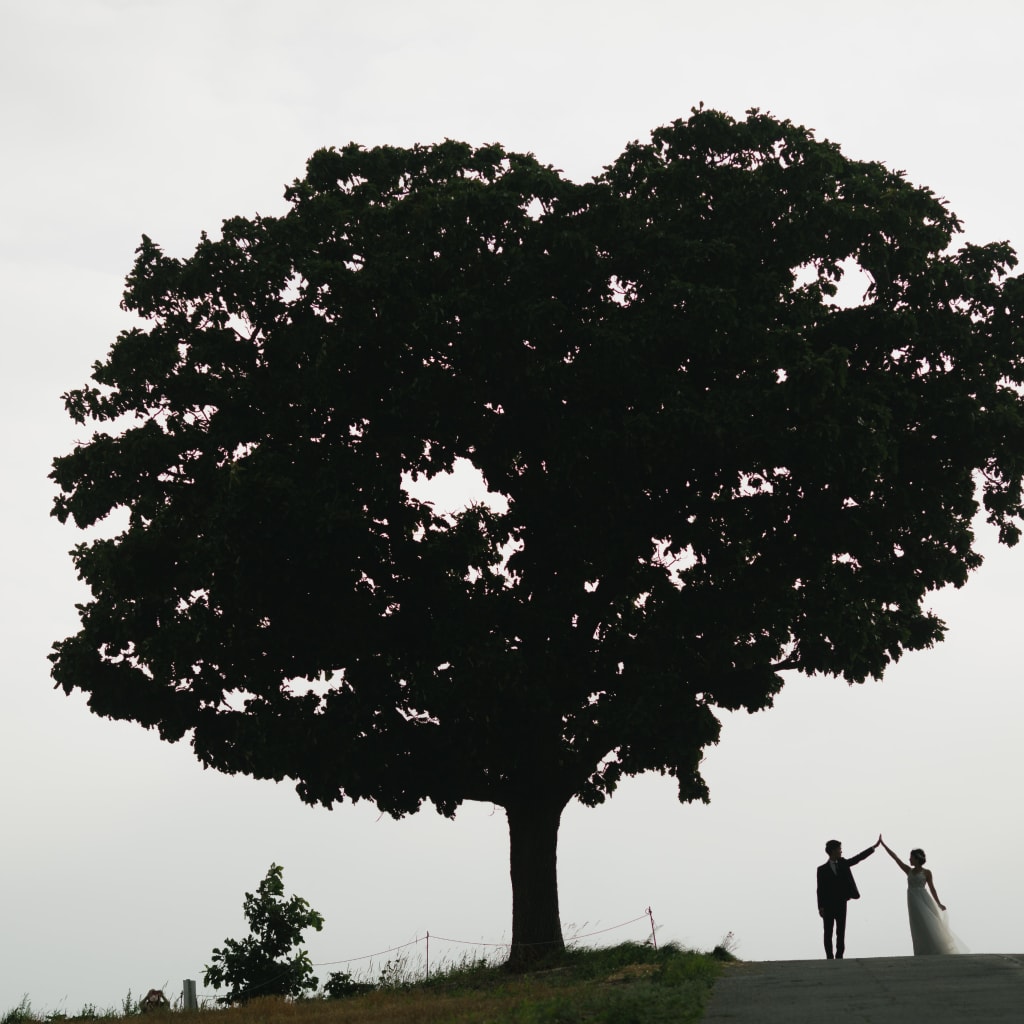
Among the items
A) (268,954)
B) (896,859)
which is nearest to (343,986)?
(268,954)

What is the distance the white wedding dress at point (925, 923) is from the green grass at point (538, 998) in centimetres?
389

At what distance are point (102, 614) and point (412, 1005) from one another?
8653 mm

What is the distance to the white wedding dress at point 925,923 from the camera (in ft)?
76.0

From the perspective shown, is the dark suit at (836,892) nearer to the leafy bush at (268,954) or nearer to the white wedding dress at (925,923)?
the white wedding dress at (925,923)

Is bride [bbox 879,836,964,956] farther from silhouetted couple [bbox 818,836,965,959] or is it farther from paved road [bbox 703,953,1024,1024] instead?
paved road [bbox 703,953,1024,1024]

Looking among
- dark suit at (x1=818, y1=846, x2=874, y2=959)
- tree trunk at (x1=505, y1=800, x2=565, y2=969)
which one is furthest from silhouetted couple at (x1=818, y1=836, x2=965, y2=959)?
tree trunk at (x1=505, y1=800, x2=565, y2=969)

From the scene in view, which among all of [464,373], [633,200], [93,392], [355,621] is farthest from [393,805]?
[633,200]

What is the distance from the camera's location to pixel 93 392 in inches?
953

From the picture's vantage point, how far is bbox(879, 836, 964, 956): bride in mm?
23156

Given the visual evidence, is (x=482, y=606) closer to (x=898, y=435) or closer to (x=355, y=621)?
(x=355, y=621)

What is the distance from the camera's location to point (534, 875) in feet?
78.1

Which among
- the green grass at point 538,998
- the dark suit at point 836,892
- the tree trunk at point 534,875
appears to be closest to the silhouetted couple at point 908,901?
the dark suit at point 836,892

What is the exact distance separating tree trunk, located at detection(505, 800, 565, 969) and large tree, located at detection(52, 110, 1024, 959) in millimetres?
57

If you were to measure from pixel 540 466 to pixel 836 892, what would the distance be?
29.1 feet
